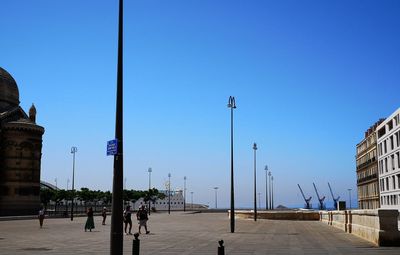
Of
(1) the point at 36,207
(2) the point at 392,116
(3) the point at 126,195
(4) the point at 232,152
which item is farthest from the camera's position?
(3) the point at 126,195

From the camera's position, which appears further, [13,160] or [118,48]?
[13,160]

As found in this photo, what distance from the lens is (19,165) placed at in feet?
280

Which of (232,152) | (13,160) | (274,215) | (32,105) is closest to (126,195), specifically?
(32,105)

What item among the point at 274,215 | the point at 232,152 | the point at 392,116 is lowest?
the point at 274,215

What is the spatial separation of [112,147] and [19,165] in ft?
260

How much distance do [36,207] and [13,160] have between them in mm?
9510

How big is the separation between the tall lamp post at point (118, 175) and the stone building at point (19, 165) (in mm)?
78515

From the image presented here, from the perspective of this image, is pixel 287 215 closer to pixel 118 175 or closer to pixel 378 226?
pixel 378 226

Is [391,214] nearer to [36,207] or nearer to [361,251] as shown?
[361,251]

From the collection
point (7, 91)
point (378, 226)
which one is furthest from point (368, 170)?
point (378, 226)

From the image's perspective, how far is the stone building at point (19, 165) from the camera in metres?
83.9

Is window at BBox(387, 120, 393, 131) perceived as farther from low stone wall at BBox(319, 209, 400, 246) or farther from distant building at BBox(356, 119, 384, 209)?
low stone wall at BBox(319, 209, 400, 246)

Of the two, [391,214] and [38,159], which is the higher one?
[38,159]

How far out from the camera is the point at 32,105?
99.1 metres
